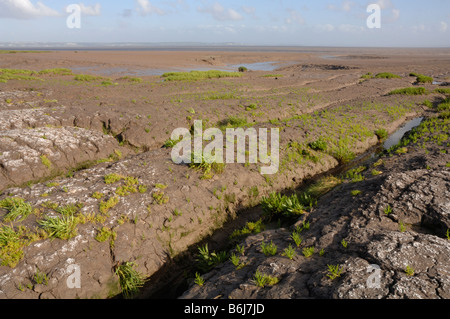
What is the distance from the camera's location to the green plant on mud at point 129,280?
7.53 meters

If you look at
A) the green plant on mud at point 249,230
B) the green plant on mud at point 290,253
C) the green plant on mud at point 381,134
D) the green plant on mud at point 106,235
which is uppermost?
the green plant on mud at point 381,134

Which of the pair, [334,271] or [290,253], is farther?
[290,253]

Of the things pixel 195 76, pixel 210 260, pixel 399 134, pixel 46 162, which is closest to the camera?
pixel 210 260

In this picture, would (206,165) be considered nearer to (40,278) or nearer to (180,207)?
(180,207)

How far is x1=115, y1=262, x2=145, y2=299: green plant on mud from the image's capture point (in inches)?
297

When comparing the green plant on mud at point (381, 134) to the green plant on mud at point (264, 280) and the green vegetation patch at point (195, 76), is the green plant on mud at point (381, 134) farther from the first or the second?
the green vegetation patch at point (195, 76)

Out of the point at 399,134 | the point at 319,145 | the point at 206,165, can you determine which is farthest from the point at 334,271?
the point at 399,134

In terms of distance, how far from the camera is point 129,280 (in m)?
7.62

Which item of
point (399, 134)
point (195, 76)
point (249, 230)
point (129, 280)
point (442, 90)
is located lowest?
point (129, 280)

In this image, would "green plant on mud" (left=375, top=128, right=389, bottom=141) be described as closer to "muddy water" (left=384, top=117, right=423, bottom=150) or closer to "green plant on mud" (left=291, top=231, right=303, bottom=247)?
"muddy water" (left=384, top=117, right=423, bottom=150)

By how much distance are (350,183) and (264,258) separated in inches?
215

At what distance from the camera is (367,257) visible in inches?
229

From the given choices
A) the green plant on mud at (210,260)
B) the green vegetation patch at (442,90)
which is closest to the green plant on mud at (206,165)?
the green plant on mud at (210,260)
